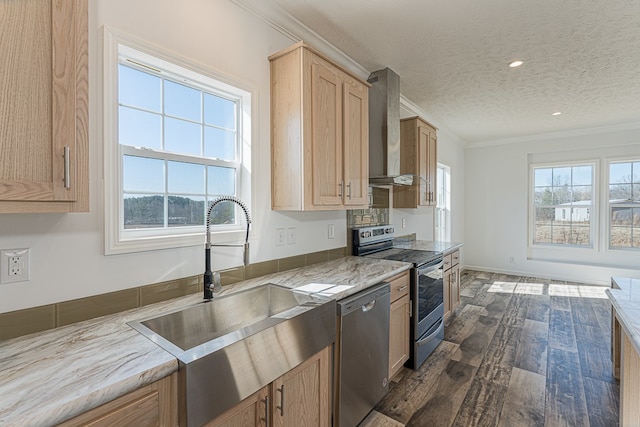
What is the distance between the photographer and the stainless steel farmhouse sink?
3.29ft

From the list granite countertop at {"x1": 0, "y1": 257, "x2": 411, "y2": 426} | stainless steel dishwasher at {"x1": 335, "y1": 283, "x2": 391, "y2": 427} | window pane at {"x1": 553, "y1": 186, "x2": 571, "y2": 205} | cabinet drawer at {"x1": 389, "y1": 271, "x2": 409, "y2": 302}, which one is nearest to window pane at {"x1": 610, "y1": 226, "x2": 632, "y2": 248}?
window pane at {"x1": 553, "y1": 186, "x2": 571, "y2": 205}

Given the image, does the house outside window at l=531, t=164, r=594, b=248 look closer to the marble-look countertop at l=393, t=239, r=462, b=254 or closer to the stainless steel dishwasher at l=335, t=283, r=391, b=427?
the marble-look countertop at l=393, t=239, r=462, b=254

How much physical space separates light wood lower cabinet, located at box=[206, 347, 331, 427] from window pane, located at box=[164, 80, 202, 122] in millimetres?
1550

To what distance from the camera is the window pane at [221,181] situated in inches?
75.0

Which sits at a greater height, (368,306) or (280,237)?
(280,237)

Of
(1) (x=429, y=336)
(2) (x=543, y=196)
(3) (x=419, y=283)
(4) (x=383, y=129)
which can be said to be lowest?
(1) (x=429, y=336)

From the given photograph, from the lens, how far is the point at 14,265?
112 cm

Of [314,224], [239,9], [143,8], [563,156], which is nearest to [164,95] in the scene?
[143,8]

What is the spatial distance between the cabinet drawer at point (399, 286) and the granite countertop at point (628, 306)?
1225 mm

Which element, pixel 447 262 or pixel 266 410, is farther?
pixel 447 262

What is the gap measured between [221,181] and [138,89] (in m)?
0.67

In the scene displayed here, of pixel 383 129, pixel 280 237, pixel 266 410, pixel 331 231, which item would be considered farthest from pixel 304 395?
pixel 383 129

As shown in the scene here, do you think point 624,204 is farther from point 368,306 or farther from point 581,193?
point 368,306

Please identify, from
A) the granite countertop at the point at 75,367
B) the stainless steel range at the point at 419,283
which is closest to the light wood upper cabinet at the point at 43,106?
the granite countertop at the point at 75,367
